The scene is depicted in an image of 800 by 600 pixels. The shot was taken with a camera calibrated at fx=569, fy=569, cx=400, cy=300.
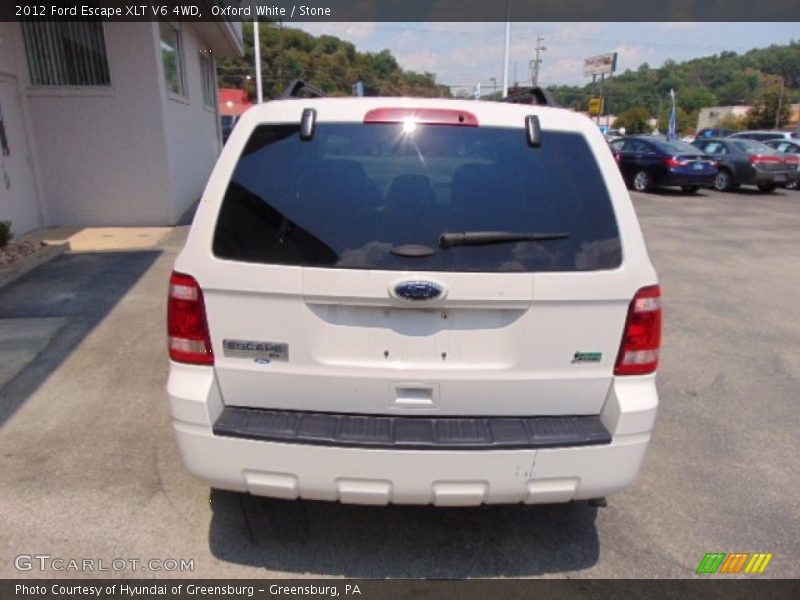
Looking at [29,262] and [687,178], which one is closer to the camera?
[29,262]

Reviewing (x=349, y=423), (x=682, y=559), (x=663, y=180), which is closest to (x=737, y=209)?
(x=663, y=180)

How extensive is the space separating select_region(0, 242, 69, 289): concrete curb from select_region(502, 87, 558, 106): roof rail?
6.00 meters

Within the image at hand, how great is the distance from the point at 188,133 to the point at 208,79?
254 inches

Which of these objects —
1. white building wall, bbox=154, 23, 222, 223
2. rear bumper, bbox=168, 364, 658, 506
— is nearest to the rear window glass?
rear bumper, bbox=168, 364, 658, 506

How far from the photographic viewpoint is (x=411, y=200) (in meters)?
2.22

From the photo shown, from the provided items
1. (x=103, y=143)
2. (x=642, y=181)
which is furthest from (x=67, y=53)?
(x=642, y=181)

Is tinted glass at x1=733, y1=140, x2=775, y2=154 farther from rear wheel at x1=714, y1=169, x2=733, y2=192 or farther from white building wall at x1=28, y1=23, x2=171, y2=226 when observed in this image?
white building wall at x1=28, y1=23, x2=171, y2=226

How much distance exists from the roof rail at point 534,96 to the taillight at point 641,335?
1.21 m

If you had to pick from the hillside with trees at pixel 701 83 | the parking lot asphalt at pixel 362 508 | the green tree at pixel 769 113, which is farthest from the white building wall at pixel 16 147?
the hillside with trees at pixel 701 83

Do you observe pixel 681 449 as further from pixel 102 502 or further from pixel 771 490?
pixel 102 502

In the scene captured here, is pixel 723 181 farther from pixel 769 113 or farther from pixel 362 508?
pixel 769 113

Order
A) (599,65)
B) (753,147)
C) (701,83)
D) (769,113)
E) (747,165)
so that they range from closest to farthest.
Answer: (747,165) < (753,147) < (769,113) < (599,65) < (701,83)

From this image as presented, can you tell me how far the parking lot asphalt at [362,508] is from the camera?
256 cm

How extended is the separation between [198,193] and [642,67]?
12408cm
